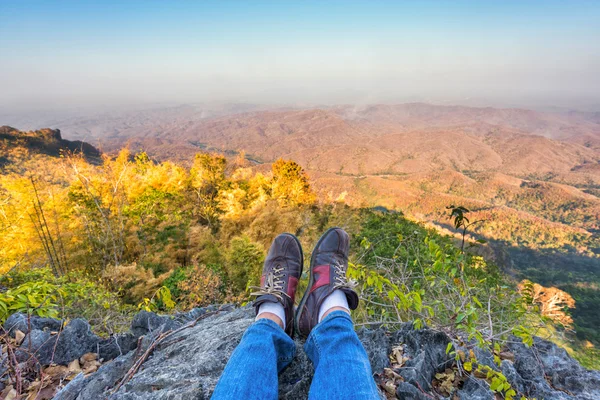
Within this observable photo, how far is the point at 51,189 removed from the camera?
30.4 feet

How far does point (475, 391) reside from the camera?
4.26 ft

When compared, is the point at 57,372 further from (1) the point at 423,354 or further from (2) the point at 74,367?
(1) the point at 423,354

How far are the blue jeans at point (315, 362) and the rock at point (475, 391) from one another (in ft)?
1.76

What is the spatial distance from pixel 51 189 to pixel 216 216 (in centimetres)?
602

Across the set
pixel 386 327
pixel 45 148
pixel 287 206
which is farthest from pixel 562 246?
pixel 45 148

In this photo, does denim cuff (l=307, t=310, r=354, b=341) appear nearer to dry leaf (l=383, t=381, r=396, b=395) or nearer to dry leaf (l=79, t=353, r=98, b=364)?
dry leaf (l=383, t=381, r=396, b=395)

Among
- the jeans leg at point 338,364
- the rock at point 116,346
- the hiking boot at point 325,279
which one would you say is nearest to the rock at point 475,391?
the jeans leg at point 338,364

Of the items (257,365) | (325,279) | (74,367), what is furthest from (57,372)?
(325,279)

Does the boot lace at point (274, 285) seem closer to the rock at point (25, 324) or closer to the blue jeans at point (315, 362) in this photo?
the blue jeans at point (315, 362)

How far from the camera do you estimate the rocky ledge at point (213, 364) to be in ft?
4.11

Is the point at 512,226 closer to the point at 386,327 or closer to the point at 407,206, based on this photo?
the point at 407,206

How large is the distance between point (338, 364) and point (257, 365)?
1.13 feet

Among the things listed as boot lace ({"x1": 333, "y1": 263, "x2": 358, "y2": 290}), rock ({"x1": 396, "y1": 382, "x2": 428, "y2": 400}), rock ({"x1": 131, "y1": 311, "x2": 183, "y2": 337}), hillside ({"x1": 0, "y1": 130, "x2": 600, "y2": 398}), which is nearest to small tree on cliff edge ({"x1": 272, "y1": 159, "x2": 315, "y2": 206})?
hillside ({"x1": 0, "y1": 130, "x2": 600, "y2": 398})

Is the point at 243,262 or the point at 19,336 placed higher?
the point at 19,336
